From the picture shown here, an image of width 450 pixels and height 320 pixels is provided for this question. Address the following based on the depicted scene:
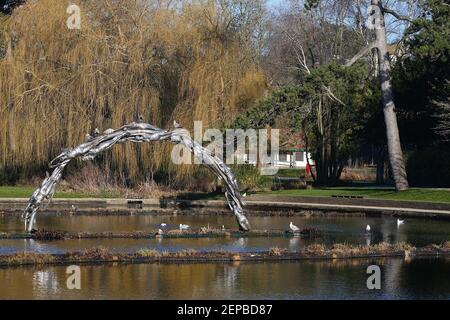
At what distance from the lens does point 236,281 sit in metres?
21.5

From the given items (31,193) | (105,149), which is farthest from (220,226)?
(31,193)

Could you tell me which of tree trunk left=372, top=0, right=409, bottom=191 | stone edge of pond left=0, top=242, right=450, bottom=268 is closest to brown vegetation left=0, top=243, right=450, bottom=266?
stone edge of pond left=0, top=242, right=450, bottom=268

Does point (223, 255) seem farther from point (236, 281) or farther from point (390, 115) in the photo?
point (390, 115)

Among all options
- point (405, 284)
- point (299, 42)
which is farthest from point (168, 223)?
point (299, 42)

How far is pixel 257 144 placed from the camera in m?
48.2

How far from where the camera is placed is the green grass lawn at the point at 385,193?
4273 centimetres

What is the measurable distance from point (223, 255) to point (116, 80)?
2388 cm

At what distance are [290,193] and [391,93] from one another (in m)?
7.09

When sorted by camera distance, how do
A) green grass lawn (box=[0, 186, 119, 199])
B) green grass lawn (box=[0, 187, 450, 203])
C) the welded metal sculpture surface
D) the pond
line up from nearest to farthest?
1. the pond
2. the welded metal sculpture surface
3. green grass lawn (box=[0, 187, 450, 203])
4. green grass lawn (box=[0, 186, 119, 199])

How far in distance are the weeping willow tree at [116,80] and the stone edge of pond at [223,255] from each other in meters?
21.1

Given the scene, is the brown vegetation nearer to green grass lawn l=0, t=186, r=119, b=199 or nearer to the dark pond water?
the dark pond water

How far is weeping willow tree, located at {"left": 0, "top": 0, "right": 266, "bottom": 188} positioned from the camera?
47094 mm

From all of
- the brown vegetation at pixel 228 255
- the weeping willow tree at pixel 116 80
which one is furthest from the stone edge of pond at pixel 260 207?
the brown vegetation at pixel 228 255

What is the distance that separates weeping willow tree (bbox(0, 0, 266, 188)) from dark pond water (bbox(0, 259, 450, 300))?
23228mm
